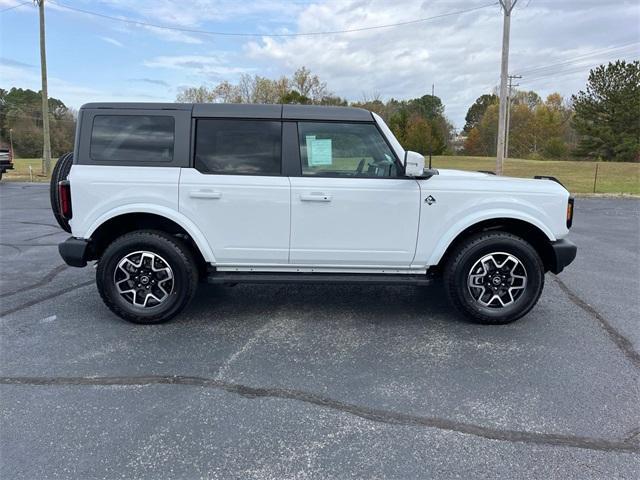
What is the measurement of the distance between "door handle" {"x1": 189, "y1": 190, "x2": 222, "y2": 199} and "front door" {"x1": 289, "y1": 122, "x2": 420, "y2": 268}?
2.16 ft

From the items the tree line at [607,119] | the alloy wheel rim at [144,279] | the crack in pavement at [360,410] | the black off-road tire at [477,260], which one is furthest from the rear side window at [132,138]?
the tree line at [607,119]

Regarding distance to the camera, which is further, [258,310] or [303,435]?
[258,310]

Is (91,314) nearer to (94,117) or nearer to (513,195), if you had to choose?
(94,117)

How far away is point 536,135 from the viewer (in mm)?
73875

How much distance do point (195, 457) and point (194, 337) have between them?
167cm

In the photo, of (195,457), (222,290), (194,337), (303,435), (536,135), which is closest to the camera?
(195,457)

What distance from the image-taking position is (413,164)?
13.4 feet

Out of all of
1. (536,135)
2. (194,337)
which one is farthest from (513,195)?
(536,135)

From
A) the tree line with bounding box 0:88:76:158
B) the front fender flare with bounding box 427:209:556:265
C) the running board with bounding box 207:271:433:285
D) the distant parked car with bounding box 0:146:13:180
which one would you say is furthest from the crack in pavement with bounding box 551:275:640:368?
the tree line with bounding box 0:88:76:158

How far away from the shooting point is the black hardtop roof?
4293mm

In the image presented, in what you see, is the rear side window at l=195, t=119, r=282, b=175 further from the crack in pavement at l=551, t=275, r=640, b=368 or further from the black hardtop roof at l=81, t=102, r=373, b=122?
the crack in pavement at l=551, t=275, r=640, b=368

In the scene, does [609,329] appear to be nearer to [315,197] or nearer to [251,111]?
[315,197]

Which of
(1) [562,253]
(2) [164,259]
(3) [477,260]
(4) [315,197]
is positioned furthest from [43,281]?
(1) [562,253]

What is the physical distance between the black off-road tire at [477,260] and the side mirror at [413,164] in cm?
80
